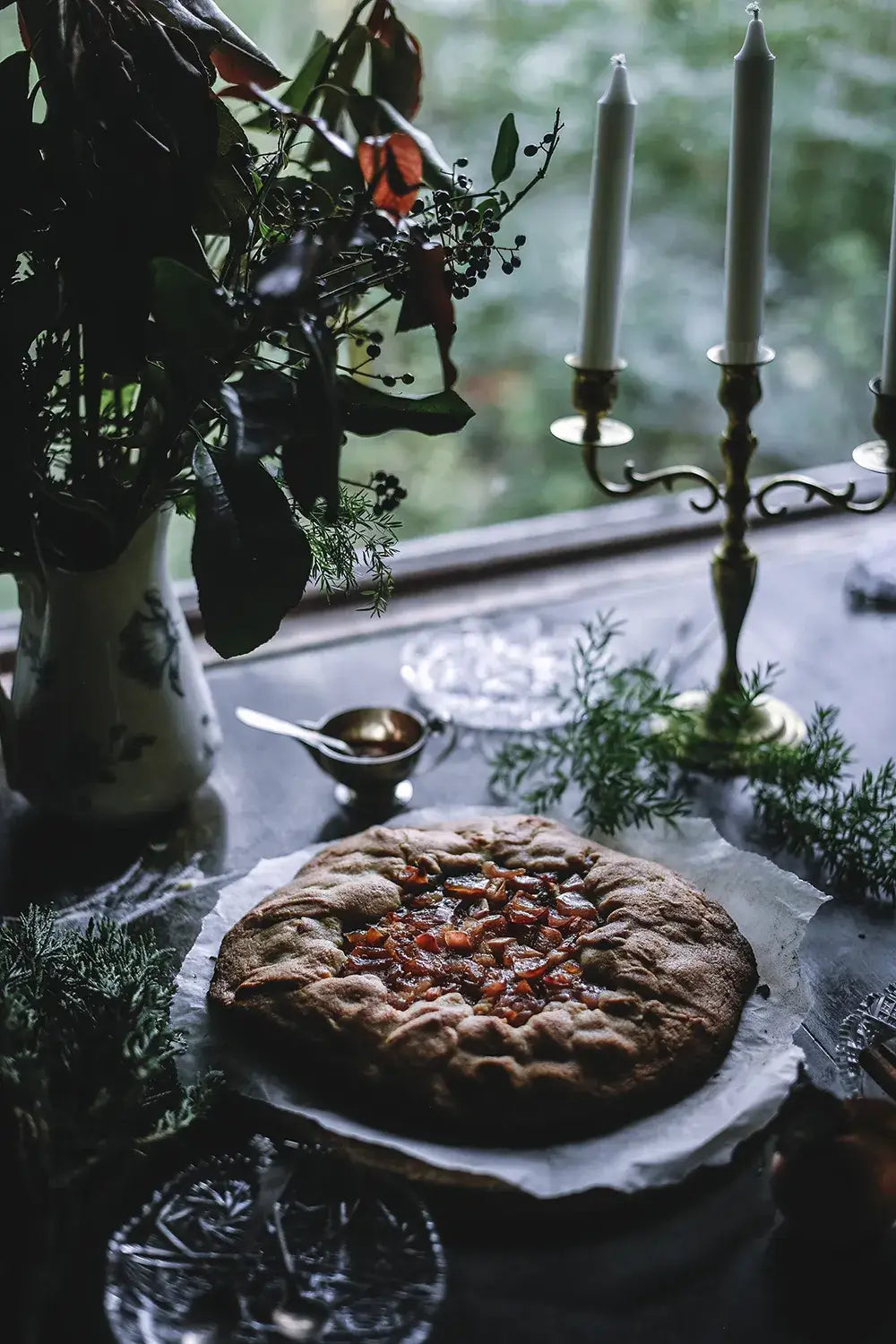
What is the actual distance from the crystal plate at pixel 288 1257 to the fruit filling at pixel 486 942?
18 cm

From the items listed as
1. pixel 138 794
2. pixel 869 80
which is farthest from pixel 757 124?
pixel 869 80

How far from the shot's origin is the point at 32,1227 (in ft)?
2.89

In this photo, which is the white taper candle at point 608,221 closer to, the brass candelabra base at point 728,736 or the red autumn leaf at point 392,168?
the red autumn leaf at point 392,168

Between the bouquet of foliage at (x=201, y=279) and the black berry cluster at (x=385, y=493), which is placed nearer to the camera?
the bouquet of foliage at (x=201, y=279)

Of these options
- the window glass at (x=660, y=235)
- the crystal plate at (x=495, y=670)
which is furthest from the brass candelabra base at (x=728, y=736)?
the window glass at (x=660, y=235)

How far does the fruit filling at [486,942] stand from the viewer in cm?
103

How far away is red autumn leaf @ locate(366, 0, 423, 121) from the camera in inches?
48.1

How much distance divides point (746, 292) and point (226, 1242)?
3.20ft

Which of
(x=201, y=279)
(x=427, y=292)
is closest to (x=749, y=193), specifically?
(x=427, y=292)

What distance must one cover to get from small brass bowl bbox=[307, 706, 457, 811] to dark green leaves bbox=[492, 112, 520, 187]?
0.59 m

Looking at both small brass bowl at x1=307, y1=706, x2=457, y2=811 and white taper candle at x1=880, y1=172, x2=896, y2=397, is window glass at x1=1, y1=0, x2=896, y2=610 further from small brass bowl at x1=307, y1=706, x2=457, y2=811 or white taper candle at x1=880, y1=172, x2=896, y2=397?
white taper candle at x1=880, y1=172, x2=896, y2=397

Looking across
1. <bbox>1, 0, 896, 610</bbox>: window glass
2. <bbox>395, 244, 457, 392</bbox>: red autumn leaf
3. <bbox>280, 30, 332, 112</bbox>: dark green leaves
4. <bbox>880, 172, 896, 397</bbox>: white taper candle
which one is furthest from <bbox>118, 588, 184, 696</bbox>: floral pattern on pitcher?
<bbox>1, 0, 896, 610</bbox>: window glass

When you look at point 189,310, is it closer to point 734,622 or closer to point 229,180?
point 229,180

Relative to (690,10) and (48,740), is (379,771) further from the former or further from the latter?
(690,10)
